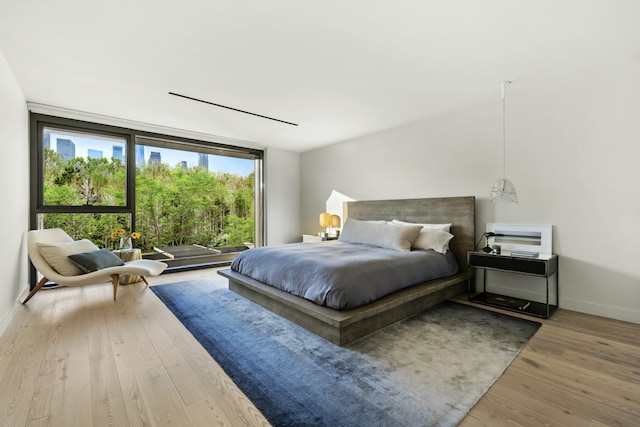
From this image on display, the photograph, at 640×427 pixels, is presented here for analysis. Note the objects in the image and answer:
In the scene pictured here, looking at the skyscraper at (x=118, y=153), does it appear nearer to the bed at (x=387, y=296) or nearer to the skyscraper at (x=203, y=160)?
the skyscraper at (x=203, y=160)

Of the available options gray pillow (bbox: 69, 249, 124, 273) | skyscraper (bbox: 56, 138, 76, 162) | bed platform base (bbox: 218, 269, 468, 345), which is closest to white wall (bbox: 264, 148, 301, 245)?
bed platform base (bbox: 218, 269, 468, 345)

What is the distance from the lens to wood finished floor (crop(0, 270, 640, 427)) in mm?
1496

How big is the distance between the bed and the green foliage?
2.15m

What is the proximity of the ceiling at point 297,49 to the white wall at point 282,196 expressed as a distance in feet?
8.07

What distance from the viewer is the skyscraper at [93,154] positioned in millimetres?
4348

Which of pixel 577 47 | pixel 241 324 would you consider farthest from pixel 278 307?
pixel 577 47

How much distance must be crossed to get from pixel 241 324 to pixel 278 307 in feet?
1.27

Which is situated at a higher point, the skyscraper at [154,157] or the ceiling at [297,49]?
the ceiling at [297,49]

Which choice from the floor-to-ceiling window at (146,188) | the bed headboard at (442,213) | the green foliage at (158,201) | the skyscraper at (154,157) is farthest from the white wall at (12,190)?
the bed headboard at (442,213)

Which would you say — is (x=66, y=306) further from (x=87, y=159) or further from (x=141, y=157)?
(x=141, y=157)

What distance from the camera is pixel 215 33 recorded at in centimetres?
227

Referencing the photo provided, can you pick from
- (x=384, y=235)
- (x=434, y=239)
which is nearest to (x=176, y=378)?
(x=384, y=235)

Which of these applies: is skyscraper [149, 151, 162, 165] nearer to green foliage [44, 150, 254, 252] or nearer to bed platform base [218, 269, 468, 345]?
green foliage [44, 150, 254, 252]

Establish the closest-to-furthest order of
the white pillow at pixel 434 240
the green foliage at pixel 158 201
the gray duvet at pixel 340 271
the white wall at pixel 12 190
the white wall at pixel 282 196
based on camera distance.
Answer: the gray duvet at pixel 340 271, the white wall at pixel 12 190, the white pillow at pixel 434 240, the green foliage at pixel 158 201, the white wall at pixel 282 196
